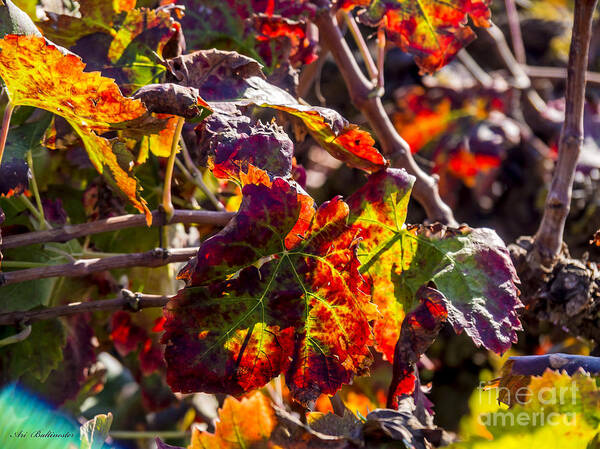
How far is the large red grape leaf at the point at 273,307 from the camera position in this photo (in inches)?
21.3

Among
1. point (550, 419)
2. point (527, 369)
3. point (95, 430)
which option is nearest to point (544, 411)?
point (550, 419)

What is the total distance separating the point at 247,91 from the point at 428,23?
0.84ft

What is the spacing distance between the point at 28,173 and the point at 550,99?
1431 mm

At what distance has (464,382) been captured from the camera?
62.0 inches

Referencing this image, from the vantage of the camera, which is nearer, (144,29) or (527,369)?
(527,369)

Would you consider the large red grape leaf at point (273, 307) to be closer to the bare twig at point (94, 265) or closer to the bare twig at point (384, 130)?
the bare twig at point (94, 265)

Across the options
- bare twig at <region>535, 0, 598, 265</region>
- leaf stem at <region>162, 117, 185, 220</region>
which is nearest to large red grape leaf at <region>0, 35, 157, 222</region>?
leaf stem at <region>162, 117, 185, 220</region>

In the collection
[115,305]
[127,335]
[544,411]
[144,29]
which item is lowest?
[127,335]

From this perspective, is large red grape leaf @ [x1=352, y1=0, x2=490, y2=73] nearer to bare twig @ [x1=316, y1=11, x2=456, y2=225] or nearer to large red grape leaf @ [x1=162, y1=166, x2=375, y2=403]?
bare twig @ [x1=316, y1=11, x2=456, y2=225]

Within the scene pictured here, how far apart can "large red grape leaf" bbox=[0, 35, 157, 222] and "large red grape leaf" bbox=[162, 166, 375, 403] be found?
107mm

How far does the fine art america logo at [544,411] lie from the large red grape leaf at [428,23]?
0.43 meters

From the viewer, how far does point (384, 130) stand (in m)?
0.83

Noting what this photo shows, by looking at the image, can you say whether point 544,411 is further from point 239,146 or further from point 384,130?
point 384,130

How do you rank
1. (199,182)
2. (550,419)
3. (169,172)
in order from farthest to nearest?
(199,182) → (169,172) → (550,419)
